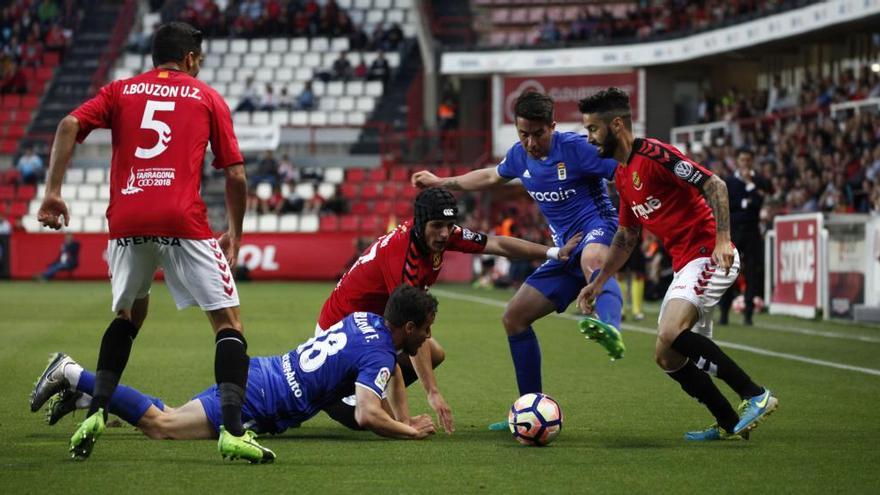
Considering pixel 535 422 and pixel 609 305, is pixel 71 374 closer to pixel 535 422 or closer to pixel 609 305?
pixel 535 422

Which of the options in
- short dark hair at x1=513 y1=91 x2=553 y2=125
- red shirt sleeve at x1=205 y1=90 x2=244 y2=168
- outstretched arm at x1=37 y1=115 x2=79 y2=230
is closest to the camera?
outstretched arm at x1=37 y1=115 x2=79 y2=230

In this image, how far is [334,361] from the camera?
752cm

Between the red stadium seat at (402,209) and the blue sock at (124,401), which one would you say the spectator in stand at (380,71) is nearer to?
the red stadium seat at (402,209)

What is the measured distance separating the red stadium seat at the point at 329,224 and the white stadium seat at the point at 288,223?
66cm

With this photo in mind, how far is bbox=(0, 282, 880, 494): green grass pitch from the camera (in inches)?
246

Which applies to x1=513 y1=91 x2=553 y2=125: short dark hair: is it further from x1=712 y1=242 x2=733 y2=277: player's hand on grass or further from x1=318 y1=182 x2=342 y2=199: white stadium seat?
x1=318 y1=182 x2=342 y2=199: white stadium seat

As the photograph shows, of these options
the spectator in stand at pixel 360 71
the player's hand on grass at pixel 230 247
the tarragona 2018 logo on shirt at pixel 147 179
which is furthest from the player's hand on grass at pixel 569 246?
the spectator in stand at pixel 360 71

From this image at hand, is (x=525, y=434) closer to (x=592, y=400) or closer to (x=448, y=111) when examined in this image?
(x=592, y=400)

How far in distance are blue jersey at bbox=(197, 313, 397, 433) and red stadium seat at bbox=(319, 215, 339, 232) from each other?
27.9 m

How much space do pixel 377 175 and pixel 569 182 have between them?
29297 mm

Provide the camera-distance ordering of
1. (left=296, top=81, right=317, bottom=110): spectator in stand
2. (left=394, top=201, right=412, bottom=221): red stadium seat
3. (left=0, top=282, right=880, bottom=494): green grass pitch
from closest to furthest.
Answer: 1. (left=0, top=282, right=880, bottom=494): green grass pitch
2. (left=394, top=201, right=412, bottom=221): red stadium seat
3. (left=296, top=81, right=317, bottom=110): spectator in stand

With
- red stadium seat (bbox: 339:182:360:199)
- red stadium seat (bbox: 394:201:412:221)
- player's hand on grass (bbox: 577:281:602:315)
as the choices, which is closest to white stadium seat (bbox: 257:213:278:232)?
red stadium seat (bbox: 339:182:360:199)

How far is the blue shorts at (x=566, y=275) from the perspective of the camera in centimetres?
878

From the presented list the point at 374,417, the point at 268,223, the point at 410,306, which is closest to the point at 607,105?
the point at 410,306
